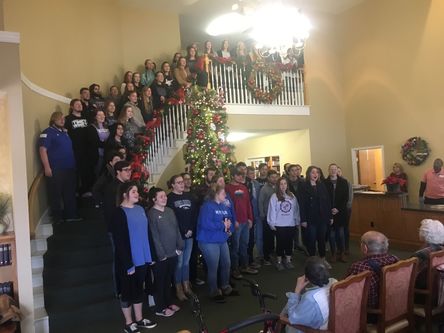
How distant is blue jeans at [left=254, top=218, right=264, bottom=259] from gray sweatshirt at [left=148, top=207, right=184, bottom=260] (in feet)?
7.11

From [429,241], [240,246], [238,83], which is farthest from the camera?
[238,83]

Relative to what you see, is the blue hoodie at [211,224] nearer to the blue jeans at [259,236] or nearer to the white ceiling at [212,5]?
the blue jeans at [259,236]

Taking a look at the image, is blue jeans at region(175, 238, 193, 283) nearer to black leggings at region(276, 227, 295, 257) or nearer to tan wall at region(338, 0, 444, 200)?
black leggings at region(276, 227, 295, 257)

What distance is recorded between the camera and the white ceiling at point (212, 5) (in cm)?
811

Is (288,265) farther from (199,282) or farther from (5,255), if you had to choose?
(5,255)

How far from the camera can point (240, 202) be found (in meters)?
5.17

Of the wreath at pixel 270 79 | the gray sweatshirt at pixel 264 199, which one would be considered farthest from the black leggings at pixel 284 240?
the wreath at pixel 270 79

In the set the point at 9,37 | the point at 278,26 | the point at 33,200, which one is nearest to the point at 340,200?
the point at 278,26

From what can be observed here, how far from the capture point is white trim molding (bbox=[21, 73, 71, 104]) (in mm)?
4824

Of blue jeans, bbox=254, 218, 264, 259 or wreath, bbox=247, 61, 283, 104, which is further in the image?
wreath, bbox=247, 61, 283, 104

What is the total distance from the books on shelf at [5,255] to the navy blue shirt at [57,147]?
1338mm

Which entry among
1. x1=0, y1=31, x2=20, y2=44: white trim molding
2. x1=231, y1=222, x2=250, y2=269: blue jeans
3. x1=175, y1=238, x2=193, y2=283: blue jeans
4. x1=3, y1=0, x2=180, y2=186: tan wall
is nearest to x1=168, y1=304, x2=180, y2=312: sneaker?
x1=175, y1=238, x2=193, y2=283: blue jeans

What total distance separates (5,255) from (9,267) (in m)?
0.12

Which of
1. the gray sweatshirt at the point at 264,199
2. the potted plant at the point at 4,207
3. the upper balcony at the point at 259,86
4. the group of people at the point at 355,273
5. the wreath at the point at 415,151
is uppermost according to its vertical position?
the upper balcony at the point at 259,86
